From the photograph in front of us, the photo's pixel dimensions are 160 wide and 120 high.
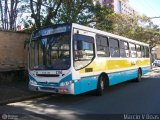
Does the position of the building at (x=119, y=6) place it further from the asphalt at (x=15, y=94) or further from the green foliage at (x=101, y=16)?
the asphalt at (x=15, y=94)

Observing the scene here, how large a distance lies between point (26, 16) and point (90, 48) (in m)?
10.7

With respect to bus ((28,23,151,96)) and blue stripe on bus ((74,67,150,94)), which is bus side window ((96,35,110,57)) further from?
blue stripe on bus ((74,67,150,94))

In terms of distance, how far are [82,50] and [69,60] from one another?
0.86m

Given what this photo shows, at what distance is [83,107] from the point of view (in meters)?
10.4

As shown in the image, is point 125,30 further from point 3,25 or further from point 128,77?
point 128,77

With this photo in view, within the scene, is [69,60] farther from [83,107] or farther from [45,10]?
[45,10]

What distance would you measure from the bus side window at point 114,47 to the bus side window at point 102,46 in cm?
54

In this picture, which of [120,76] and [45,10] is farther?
[45,10]

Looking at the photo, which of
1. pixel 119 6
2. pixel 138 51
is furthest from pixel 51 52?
pixel 119 6

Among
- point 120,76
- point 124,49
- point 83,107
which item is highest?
point 124,49

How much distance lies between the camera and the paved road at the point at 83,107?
901cm

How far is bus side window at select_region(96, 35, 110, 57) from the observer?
514 inches

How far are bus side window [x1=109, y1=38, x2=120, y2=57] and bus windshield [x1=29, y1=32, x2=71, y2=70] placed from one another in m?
3.76

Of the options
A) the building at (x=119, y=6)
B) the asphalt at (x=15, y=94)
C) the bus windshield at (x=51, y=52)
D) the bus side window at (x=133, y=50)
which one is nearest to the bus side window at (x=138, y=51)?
the bus side window at (x=133, y=50)
